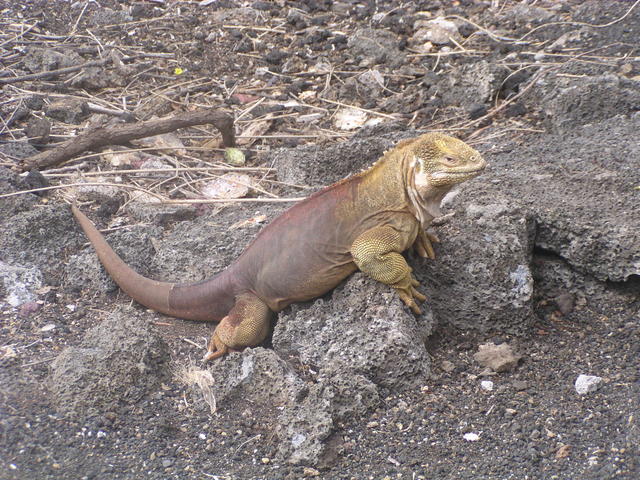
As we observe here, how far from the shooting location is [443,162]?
3.93 m

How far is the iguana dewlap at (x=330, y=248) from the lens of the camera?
395 centimetres

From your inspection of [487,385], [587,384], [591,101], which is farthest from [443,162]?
[591,101]

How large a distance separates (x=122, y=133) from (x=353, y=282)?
3196 millimetres

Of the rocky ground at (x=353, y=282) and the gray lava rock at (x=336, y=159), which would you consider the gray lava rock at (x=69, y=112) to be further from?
the gray lava rock at (x=336, y=159)

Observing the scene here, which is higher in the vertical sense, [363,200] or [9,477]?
[363,200]

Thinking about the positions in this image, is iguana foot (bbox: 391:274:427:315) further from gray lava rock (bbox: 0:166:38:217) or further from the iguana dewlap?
gray lava rock (bbox: 0:166:38:217)

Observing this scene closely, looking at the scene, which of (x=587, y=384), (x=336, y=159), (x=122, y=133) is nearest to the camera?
(x=587, y=384)

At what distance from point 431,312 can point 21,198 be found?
3.49 m

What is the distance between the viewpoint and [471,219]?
436 centimetres

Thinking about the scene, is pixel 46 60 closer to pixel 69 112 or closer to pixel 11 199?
pixel 69 112

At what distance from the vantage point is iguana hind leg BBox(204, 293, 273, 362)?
441 centimetres

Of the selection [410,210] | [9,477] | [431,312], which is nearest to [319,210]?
[410,210]

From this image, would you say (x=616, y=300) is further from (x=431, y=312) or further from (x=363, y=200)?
(x=363, y=200)

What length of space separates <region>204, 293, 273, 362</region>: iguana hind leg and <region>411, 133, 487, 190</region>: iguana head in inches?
53.1
